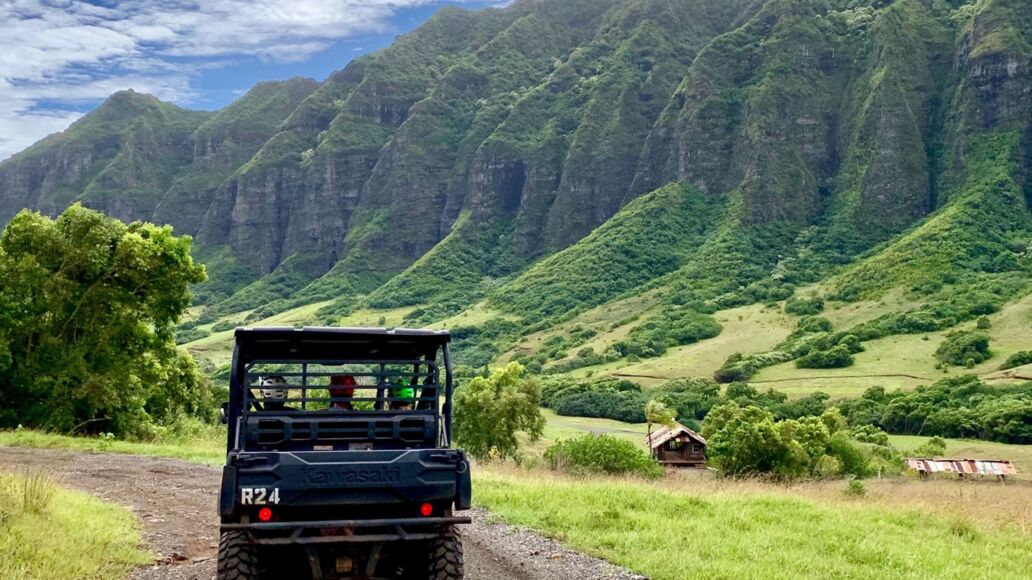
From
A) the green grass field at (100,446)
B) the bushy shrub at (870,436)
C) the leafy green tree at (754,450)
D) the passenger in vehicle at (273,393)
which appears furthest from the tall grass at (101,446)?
the bushy shrub at (870,436)

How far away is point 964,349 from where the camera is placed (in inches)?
5012

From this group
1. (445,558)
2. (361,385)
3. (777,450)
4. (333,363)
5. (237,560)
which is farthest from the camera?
(777,450)

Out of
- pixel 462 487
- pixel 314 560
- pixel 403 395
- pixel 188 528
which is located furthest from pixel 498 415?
pixel 314 560

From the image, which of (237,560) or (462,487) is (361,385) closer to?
(462,487)

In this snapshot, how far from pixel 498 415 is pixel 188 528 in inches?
1804

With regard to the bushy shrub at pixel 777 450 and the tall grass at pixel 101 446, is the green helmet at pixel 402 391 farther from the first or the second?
the bushy shrub at pixel 777 450

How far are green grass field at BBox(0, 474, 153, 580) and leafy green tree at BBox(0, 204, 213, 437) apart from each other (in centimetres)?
1907

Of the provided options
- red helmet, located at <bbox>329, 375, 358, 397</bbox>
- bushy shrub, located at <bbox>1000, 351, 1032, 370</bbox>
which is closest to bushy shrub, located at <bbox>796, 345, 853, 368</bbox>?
bushy shrub, located at <bbox>1000, 351, 1032, 370</bbox>

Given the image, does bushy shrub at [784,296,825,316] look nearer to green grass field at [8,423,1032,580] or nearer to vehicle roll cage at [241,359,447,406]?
green grass field at [8,423,1032,580]

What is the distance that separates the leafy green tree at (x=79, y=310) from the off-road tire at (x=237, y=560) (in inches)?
978

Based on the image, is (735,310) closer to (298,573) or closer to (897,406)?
(897,406)

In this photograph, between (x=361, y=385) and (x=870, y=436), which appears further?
(x=870, y=436)

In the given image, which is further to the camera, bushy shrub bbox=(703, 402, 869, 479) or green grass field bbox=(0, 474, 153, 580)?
bushy shrub bbox=(703, 402, 869, 479)

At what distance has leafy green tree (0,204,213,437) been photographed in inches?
1240
